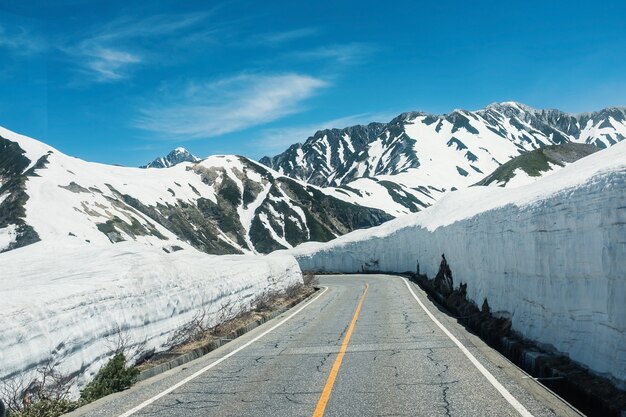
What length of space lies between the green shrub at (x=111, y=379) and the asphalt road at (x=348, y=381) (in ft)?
0.71

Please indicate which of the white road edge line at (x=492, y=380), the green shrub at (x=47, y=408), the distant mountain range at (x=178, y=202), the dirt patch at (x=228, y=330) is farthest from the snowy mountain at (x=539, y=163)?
the green shrub at (x=47, y=408)

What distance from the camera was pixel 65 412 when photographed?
25.7ft

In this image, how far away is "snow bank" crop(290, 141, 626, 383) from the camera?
7.18m

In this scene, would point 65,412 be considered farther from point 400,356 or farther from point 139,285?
point 400,356

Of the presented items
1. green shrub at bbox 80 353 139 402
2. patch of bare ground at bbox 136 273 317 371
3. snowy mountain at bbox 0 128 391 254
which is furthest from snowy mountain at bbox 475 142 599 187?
green shrub at bbox 80 353 139 402

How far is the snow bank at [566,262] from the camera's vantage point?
718cm

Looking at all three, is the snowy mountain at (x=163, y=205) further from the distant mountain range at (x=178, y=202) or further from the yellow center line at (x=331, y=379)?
the yellow center line at (x=331, y=379)

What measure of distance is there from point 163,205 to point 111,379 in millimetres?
135793

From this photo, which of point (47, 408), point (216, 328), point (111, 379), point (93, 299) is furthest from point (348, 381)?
point (216, 328)

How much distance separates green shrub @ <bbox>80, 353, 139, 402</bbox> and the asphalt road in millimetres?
217

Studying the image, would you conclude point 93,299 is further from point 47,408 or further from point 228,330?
point 228,330

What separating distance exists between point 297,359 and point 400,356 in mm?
2131

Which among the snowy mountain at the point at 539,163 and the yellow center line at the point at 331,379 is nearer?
the yellow center line at the point at 331,379

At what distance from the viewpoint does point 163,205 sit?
140125 millimetres
